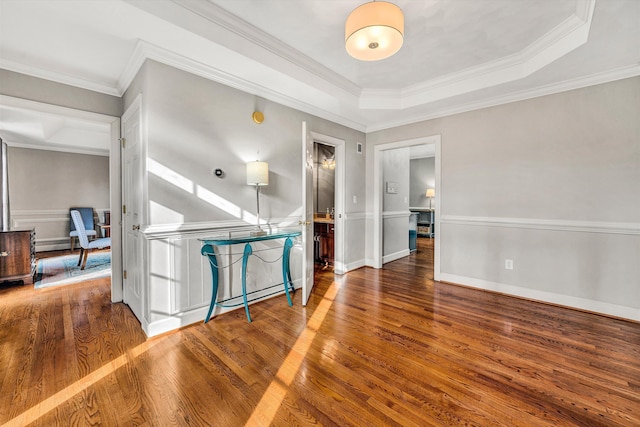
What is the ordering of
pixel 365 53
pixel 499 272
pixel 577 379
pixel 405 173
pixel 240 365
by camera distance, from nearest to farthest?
pixel 577 379 < pixel 240 365 < pixel 365 53 < pixel 499 272 < pixel 405 173

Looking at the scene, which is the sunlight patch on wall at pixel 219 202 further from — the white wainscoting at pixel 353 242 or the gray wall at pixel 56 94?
the white wainscoting at pixel 353 242

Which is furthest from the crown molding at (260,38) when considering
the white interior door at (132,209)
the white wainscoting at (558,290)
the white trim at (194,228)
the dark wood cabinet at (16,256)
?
the dark wood cabinet at (16,256)

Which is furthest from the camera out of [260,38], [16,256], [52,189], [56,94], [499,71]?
[52,189]

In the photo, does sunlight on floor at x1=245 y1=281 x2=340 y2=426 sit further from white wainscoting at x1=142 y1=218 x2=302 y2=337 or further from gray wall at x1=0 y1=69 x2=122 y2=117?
gray wall at x1=0 y1=69 x2=122 y2=117

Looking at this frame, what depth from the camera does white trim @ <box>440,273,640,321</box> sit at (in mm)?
2752

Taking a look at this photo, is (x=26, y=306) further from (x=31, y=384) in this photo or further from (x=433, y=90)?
(x=433, y=90)

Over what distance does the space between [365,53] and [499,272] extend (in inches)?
124

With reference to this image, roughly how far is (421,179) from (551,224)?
6.12 m

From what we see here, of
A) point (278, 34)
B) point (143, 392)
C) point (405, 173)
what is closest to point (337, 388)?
point (143, 392)

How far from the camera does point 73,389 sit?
1.72 meters

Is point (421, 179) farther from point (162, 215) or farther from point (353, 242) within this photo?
point (162, 215)

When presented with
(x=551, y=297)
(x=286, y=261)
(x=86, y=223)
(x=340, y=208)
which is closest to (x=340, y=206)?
(x=340, y=208)

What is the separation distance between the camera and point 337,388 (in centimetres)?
172

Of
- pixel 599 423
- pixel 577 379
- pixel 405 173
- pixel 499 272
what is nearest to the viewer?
pixel 599 423
